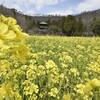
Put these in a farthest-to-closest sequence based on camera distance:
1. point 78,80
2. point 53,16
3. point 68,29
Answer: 1. point 53,16
2. point 68,29
3. point 78,80

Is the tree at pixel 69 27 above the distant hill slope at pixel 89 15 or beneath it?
above

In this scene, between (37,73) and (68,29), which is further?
(68,29)

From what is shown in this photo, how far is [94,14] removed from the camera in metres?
84.8

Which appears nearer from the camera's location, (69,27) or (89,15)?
(69,27)

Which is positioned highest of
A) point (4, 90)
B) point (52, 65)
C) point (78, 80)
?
Result: point (4, 90)

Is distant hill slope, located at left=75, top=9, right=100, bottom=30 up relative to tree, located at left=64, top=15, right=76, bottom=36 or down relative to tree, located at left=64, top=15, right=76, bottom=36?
down

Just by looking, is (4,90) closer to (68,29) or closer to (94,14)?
(68,29)

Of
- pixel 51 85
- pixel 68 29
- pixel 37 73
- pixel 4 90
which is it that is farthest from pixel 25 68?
pixel 68 29

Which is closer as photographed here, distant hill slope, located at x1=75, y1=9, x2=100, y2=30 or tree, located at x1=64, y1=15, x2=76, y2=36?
tree, located at x1=64, y1=15, x2=76, y2=36

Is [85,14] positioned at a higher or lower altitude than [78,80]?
lower

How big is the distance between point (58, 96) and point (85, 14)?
8456 centimetres

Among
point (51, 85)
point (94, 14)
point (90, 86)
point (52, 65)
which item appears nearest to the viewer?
point (90, 86)

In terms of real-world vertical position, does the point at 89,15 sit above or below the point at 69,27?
below

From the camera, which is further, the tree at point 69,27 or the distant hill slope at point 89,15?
the distant hill slope at point 89,15
